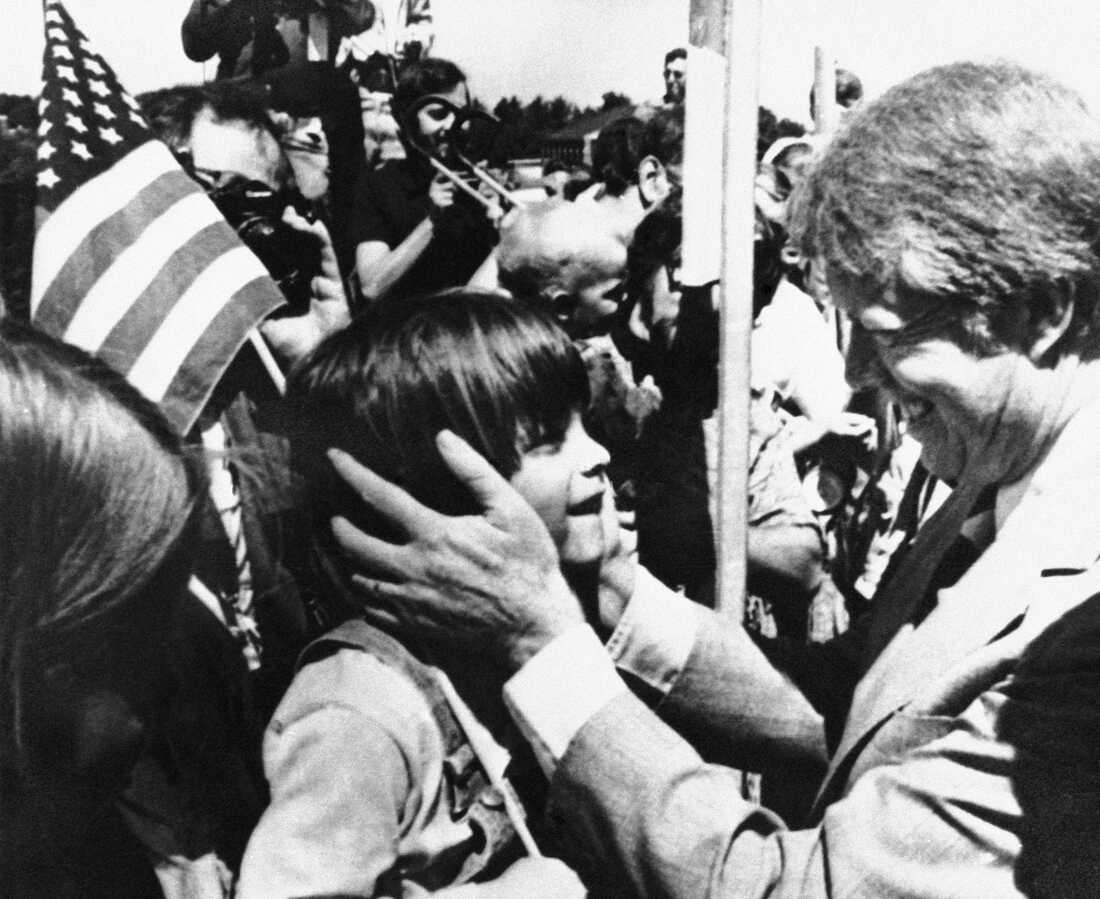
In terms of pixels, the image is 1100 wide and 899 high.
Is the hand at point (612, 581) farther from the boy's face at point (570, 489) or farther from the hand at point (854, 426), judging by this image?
the hand at point (854, 426)

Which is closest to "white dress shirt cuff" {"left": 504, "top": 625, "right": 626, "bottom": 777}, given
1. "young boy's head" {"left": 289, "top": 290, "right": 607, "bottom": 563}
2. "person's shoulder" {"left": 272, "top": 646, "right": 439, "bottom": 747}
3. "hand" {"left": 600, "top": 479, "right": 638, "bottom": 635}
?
"person's shoulder" {"left": 272, "top": 646, "right": 439, "bottom": 747}

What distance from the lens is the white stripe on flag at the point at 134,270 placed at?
1772mm

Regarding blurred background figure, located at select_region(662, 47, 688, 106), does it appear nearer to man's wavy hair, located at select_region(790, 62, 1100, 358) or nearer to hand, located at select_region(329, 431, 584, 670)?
man's wavy hair, located at select_region(790, 62, 1100, 358)

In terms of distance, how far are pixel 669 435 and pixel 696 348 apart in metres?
0.22

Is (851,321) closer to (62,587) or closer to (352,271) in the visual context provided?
(62,587)

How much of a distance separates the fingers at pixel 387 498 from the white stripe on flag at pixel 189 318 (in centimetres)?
31

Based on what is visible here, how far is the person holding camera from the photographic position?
10.5 ft

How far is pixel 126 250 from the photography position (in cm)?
182

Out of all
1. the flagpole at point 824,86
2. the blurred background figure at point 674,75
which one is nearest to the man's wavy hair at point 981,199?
the flagpole at point 824,86

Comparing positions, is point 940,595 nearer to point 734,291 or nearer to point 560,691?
point 560,691

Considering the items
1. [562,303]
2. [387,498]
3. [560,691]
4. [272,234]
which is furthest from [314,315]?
[560,691]

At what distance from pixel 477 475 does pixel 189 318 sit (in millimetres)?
557

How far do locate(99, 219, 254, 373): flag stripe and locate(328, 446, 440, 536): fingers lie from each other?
0.36 meters

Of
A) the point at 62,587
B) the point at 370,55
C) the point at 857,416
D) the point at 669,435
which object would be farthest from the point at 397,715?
the point at 857,416
